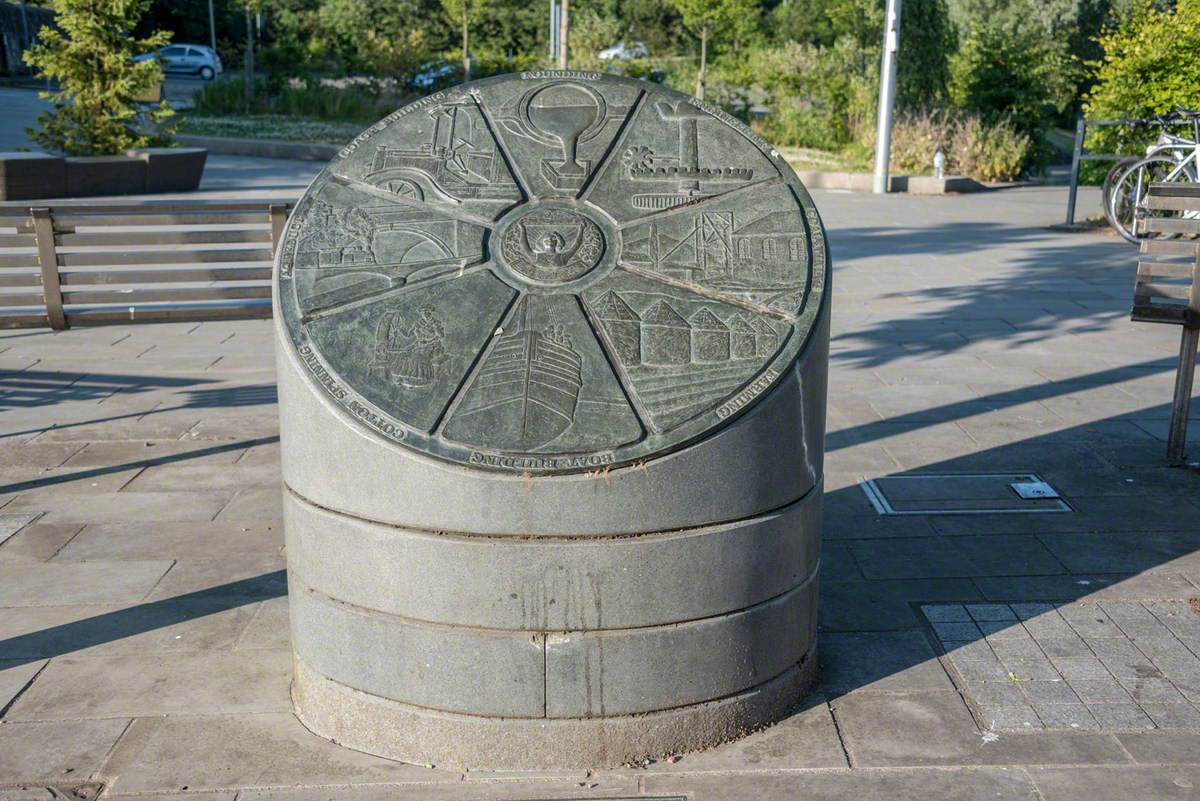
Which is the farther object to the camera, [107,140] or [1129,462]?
[107,140]

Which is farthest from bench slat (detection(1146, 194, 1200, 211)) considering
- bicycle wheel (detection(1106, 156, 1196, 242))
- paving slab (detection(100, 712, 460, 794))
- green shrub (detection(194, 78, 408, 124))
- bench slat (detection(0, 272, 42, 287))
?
green shrub (detection(194, 78, 408, 124))

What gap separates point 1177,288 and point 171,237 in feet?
20.1

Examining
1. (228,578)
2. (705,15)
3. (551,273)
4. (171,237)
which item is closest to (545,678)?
(551,273)

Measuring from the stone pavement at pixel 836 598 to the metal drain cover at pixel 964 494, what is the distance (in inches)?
3.9

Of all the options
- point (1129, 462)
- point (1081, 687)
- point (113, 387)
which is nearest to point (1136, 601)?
point (1081, 687)

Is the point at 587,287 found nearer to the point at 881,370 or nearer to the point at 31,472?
the point at 31,472

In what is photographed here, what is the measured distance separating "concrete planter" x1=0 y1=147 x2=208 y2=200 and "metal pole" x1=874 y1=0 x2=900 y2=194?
37.0 feet

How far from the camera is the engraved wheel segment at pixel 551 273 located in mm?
3686

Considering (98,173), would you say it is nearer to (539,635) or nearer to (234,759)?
(234,759)

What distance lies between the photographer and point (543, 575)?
359cm

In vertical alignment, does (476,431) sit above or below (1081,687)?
above

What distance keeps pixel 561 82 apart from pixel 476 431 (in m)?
1.58

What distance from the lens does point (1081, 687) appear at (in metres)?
4.28

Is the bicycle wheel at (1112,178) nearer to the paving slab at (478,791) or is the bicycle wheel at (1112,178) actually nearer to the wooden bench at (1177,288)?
the wooden bench at (1177,288)
